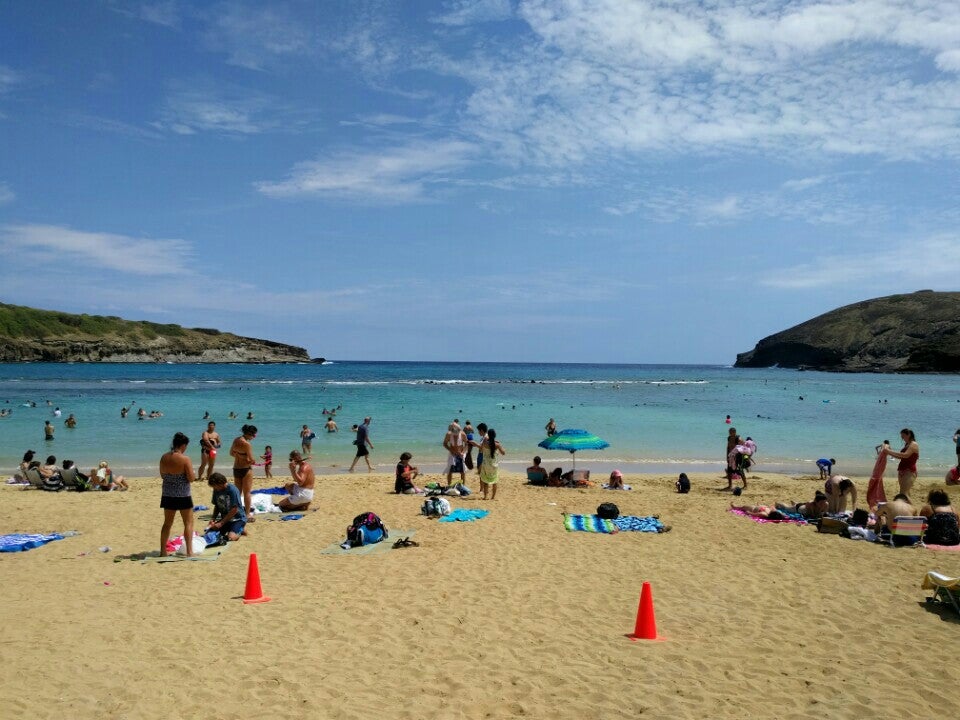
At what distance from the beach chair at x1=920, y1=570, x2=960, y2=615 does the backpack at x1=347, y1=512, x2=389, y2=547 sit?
7.44 m

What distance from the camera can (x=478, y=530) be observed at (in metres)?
11.4

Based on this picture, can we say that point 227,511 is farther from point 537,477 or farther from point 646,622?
point 537,477

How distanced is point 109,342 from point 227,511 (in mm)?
142108

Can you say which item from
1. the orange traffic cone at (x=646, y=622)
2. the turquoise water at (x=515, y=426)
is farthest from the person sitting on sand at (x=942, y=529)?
the turquoise water at (x=515, y=426)

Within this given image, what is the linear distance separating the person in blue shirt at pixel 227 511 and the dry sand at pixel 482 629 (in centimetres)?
68

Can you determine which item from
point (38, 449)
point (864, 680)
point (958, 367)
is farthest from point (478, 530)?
point (958, 367)

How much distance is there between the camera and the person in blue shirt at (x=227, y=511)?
35.1 ft

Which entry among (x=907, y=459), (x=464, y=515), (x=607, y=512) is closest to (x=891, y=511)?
(x=907, y=459)

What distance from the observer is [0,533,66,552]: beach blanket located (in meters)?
9.80

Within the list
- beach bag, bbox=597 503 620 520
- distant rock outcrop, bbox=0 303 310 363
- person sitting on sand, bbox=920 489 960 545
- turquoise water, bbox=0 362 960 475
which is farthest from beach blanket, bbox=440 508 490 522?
distant rock outcrop, bbox=0 303 310 363

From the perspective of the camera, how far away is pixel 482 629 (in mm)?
6770

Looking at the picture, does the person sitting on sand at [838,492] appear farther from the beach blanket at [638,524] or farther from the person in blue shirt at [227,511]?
the person in blue shirt at [227,511]

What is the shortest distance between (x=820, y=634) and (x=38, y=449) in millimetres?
27169

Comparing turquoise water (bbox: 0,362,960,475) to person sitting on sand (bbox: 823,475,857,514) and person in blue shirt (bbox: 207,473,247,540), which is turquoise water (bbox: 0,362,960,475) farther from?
person in blue shirt (bbox: 207,473,247,540)
